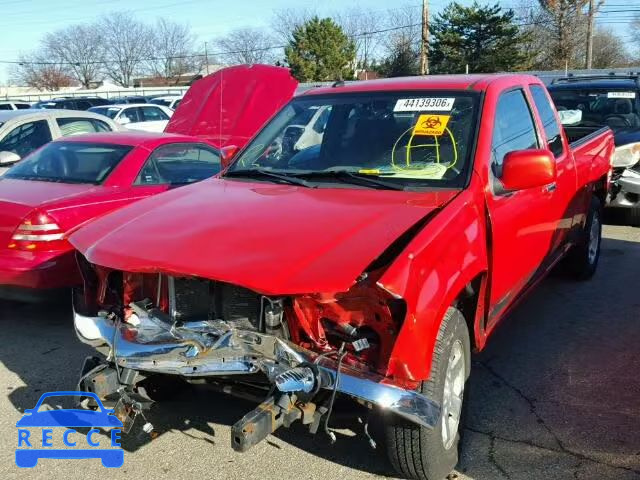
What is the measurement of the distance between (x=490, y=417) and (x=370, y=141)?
179cm

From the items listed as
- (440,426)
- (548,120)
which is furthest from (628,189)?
(440,426)

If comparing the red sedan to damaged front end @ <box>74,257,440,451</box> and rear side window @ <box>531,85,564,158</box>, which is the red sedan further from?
rear side window @ <box>531,85,564,158</box>

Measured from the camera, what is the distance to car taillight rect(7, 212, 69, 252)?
5.09m

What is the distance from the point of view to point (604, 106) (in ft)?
29.1

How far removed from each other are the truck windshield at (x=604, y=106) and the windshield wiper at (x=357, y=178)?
5.69m

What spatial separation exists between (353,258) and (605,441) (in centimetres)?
186

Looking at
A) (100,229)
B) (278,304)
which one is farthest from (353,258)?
(100,229)

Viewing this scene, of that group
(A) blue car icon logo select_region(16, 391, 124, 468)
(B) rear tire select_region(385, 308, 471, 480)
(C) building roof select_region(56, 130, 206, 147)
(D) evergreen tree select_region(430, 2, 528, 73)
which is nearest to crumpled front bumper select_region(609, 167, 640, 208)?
(C) building roof select_region(56, 130, 206, 147)

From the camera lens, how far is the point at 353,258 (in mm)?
2785

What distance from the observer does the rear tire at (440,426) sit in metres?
2.90

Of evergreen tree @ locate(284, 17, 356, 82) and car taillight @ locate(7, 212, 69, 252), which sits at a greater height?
evergreen tree @ locate(284, 17, 356, 82)

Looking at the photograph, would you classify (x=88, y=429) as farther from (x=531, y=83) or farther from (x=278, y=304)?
(x=531, y=83)

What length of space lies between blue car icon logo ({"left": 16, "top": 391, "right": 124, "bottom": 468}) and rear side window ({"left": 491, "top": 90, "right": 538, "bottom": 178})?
256cm

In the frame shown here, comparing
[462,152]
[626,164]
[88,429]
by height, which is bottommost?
[88,429]
